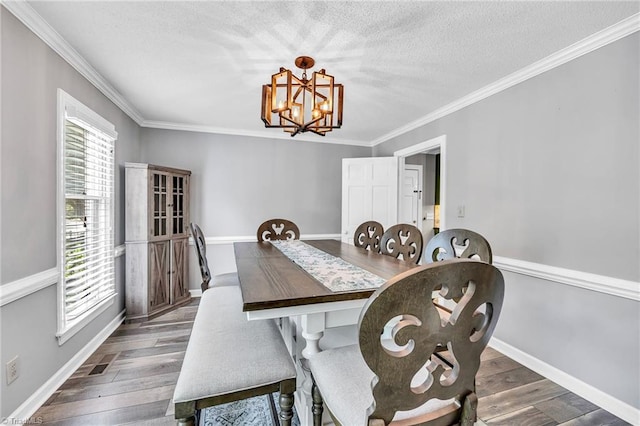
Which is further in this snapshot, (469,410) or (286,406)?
(286,406)

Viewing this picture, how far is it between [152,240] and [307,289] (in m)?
2.54

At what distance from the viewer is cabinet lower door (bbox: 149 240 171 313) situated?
3.02 m

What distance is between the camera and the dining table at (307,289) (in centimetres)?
108

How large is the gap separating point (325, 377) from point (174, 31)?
2.13 m

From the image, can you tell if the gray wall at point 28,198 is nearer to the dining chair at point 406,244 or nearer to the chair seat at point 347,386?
the chair seat at point 347,386

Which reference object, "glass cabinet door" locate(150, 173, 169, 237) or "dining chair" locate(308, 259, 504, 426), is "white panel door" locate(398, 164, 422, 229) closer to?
"glass cabinet door" locate(150, 173, 169, 237)

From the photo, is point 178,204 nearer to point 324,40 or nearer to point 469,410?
point 324,40

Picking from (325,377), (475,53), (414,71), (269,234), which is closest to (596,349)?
(325,377)

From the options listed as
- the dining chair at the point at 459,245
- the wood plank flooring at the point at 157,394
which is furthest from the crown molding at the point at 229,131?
the dining chair at the point at 459,245

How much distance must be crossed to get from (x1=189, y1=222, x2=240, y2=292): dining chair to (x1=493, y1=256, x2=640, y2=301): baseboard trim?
7.27ft

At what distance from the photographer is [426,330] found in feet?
2.39

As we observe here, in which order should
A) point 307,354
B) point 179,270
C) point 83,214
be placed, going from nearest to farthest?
point 307,354
point 83,214
point 179,270

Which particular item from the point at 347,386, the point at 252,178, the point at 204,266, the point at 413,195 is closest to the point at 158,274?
the point at 204,266

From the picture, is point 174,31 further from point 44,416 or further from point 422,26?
point 44,416
